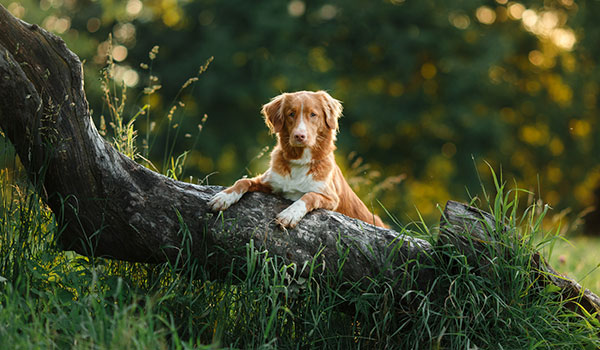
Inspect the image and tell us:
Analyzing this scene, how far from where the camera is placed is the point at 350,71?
15.6 meters

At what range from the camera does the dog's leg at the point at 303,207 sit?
3197mm

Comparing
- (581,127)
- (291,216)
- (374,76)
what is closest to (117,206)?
(291,216)

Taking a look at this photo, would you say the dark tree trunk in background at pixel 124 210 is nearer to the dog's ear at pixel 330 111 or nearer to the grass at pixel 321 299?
the grass at pixel 321 299

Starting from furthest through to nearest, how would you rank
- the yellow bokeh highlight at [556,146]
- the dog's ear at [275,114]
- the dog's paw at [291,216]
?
the yellow bokeh highlight at [556,146]
the dog's ear at [275,114]
the dog's paw at [291,216]

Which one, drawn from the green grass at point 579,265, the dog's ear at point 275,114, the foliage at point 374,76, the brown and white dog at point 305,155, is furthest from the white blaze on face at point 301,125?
the foliage at point 374,76

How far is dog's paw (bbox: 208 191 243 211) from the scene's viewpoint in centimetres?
319

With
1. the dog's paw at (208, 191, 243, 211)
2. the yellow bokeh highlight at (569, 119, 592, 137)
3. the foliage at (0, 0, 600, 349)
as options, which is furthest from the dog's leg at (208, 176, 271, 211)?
the yellow bokeh highlight at (569, 119, 592, 137)

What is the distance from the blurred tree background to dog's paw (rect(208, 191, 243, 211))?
9748 mm

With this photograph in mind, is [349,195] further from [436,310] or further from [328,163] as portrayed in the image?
[436,310]

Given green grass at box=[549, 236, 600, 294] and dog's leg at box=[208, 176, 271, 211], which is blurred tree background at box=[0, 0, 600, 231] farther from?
dog's leg at box=[208, 176, 271, 211]

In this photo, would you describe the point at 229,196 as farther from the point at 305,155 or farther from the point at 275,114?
the point at 275,114

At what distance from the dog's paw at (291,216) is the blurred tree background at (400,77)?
32.0 feet

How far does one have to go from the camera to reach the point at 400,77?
15000 millimetres

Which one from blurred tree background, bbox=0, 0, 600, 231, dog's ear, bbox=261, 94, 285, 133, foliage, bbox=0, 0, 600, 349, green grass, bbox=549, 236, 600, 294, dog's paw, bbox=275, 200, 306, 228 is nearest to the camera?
dog's paw, bbox=275, 200, 306, 228
